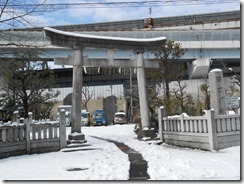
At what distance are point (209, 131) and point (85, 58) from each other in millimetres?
7680

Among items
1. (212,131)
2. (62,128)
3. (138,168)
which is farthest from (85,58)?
(138,168)

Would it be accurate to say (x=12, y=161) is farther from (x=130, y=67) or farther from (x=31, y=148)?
(x=130, y=67)

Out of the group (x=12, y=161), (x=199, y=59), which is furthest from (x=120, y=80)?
(x=12, y=161)

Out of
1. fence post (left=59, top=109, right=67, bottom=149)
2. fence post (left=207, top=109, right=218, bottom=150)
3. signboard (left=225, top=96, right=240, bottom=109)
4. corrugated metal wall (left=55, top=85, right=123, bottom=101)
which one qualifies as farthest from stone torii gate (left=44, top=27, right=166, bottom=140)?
corrugated metal wall (left=55, top=85, right=123, bottom=101)

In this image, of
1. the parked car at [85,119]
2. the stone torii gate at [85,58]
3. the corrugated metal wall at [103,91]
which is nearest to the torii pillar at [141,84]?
the stone torii gate at [85,58]

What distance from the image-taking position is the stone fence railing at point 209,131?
1053 cm

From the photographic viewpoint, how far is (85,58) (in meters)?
15.3

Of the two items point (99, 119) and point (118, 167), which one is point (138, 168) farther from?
point (99, 119)

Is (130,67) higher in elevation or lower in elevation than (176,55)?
lower

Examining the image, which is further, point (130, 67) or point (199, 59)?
point (199, 59)

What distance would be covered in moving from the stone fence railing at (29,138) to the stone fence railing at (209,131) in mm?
5238

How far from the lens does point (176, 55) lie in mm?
21016

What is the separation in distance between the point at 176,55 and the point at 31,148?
13.0 m

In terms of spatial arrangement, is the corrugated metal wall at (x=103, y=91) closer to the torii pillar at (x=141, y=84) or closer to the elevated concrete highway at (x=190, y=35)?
the elevated concrete highway at (x=190, y=35)
